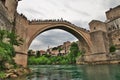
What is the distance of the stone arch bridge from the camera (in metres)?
23.3

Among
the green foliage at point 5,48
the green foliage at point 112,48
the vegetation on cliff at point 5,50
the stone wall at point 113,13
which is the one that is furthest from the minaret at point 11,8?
the stone wall at point 113,13

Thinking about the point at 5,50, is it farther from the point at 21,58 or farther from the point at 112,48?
the point at 112,48

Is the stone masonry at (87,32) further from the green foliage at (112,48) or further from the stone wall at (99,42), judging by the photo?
the green foliage at (112,48)

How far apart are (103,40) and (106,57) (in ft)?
16.8

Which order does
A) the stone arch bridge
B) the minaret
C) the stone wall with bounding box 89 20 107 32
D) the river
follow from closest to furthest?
the river, the minaret, the stone arch bridge, the stone wall with bounding box 89 20 107 32

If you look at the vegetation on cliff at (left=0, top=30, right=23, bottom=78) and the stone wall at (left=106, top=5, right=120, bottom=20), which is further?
the stone wall at (left=106, top=5, right=120, bottom=20)

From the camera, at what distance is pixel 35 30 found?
28891 millimetres

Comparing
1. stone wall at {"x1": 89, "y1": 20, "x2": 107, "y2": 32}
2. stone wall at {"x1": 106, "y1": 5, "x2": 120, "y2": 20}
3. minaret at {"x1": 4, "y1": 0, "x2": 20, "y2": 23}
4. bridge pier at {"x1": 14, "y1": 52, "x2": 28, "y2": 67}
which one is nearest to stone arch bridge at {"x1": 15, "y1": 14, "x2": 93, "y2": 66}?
bridge pier at {"x1": 14, "y1": 52, "x2": 28, "y2": 67}

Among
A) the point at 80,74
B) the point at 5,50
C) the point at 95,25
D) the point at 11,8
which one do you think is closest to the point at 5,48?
the point at 5,50

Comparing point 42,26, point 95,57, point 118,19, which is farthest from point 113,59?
point 42,26

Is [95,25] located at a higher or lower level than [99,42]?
higher

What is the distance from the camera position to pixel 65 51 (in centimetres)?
8519

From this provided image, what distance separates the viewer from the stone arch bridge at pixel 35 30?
2328cm

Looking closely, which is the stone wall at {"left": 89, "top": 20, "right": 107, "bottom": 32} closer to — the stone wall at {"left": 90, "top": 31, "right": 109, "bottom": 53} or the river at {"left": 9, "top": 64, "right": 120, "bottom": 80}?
the stone wall at {"left": 90, "top": 31, "right": 109, "bottom": 53}
